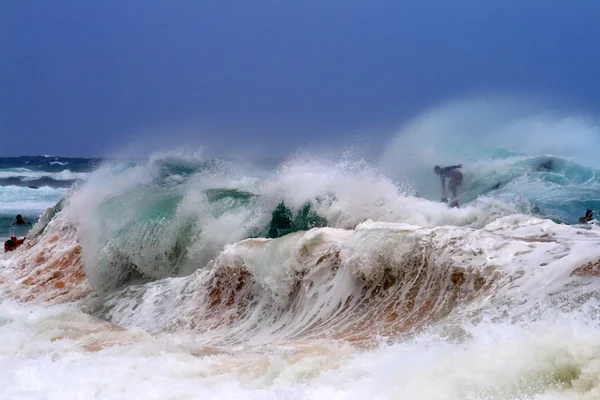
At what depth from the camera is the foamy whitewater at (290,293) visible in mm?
3816

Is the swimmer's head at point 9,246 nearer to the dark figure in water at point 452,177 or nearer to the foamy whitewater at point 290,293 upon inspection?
the foamy whitewater at point 290,293

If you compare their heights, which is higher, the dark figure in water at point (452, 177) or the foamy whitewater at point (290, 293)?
the dark figure in water at point (452, 177)

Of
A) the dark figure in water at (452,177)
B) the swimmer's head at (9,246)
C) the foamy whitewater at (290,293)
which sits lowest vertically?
the swimmer's head at (9,246)

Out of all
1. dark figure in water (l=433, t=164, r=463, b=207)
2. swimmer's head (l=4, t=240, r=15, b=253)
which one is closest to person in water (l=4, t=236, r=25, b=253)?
swimmer's head (l=4, t=240, r=15, b=253)

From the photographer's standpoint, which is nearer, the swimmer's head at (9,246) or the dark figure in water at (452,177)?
the dark figure in water at (452,177)

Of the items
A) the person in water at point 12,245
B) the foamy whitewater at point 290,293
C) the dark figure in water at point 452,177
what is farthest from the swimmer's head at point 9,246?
the dark figure in water at point 452,177

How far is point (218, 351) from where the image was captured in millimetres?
5992

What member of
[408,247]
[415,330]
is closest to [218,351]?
[415,330]

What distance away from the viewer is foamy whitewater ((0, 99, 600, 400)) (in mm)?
3816

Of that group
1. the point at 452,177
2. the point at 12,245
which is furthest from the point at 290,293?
the point at 12,245

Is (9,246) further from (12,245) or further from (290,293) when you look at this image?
(290,293)

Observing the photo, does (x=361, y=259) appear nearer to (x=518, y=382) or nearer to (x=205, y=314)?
(x=205, y=314)

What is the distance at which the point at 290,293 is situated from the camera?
7746 mm

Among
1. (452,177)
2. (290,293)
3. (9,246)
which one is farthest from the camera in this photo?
(9,246)
